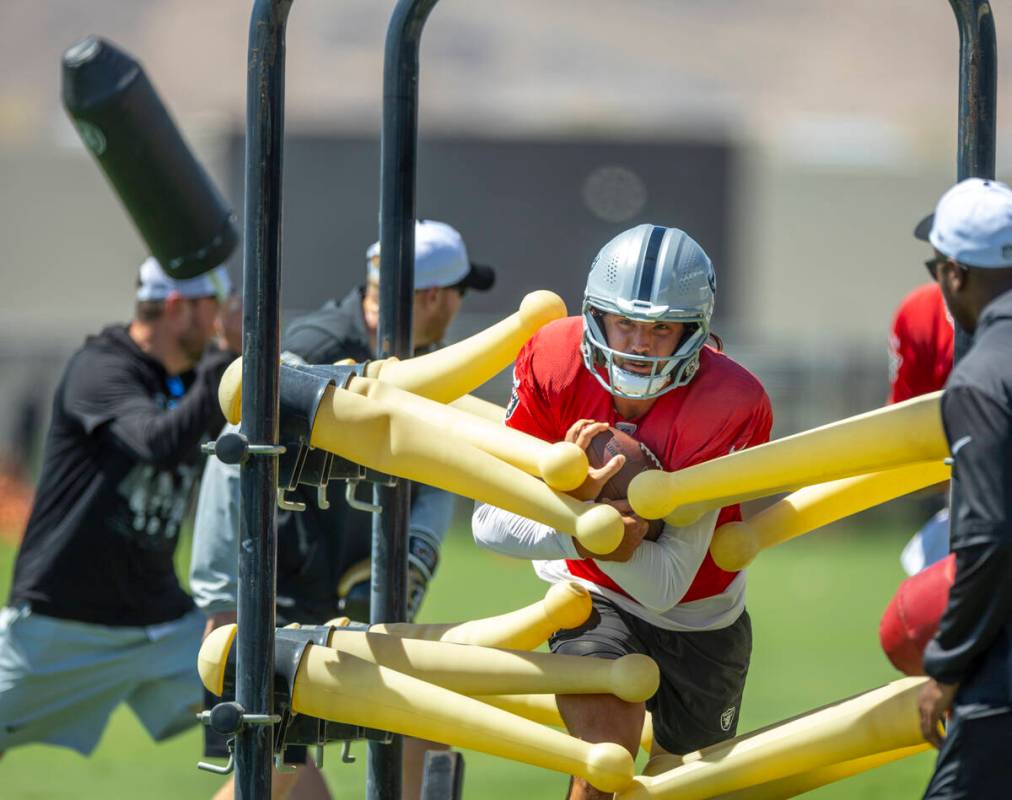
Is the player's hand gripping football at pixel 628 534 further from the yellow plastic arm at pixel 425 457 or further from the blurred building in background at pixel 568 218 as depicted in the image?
the blurred building in background at pixel 568 218

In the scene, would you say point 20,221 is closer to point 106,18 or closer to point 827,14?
point 106,18

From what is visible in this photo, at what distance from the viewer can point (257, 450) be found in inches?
157

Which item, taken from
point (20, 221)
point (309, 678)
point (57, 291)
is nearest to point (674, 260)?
point (309, 678)

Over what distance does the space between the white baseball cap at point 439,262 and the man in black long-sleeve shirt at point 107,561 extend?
2.90 feet

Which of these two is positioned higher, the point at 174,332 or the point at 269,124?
the point at 269,124

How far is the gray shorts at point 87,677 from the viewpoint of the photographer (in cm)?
655

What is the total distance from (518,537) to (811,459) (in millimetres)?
828

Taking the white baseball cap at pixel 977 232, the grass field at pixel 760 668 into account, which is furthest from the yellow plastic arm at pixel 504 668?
the grass field at pixel 760 668

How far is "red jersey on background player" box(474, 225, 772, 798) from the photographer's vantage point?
4.30 m

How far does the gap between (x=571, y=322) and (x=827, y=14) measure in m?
83.6

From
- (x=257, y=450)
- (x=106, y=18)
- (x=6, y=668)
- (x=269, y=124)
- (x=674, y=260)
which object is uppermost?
(x=269, y=124)

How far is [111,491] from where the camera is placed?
671 cm

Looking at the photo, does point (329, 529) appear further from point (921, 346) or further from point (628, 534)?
point (628, 534)

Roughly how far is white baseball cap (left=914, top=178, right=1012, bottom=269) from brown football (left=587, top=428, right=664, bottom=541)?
0.87m
